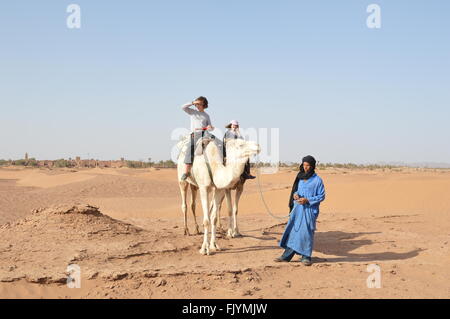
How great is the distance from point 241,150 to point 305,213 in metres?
1.70

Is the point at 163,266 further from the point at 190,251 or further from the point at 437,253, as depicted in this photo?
the point at 437,253

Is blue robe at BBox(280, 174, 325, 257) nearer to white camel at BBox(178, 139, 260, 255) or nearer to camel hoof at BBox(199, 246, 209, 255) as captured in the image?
white camel at BBox(178, 139, 260, 255)

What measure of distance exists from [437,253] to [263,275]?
14.6 ft

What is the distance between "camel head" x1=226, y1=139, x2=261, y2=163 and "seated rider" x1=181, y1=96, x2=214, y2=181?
1.30m

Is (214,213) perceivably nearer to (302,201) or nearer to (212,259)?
(212,259)

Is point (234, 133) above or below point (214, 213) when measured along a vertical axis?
above

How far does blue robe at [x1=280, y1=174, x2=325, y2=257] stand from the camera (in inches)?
293

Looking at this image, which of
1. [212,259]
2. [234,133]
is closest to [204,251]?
[212,259]

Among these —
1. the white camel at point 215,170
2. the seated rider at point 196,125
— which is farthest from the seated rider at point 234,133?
the white camel at point 215,170

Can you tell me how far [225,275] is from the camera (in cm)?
657

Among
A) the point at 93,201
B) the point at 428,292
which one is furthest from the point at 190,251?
the point at 93,201

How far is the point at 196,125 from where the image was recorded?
352 inches

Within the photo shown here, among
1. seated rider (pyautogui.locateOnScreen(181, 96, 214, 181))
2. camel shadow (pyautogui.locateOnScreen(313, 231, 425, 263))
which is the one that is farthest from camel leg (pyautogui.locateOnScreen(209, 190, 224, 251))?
camel shadow (pyautogui.locateOnScreen(313, 231, 425, 263))

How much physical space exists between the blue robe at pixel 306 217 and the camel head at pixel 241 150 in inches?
49.8
